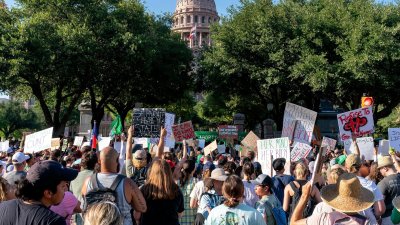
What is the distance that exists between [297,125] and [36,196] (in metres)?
9.17

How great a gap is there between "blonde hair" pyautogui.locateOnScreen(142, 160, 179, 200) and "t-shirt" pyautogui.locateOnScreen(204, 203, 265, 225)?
0.82 metres

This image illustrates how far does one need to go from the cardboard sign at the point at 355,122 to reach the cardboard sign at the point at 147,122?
4.80m

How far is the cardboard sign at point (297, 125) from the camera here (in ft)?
37.5

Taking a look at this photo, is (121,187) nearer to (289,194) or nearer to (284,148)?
(289,194)

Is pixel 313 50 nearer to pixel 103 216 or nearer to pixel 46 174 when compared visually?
pixel 46 174

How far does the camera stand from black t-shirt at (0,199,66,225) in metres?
3.04

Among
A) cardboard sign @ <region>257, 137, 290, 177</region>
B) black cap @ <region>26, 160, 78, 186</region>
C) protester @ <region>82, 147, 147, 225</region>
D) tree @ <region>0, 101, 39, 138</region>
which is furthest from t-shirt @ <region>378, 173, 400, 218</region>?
tree @ <region>0, 101, 39, 138</region>

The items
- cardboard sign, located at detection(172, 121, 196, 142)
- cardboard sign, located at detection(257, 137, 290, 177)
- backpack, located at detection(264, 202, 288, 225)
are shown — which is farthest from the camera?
cardboard sign, located at detection(172, 121, 196, 142)

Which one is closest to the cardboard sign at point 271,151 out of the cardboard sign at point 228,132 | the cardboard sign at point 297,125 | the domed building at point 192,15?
the cardboard sign at point 297,125

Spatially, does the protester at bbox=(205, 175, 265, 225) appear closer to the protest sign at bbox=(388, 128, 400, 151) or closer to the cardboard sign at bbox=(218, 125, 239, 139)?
the protest sign at bbox=(388, 128, 400, 151)

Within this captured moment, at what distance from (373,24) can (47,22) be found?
63.5 ft

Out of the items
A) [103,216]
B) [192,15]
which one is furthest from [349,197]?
[192,15]

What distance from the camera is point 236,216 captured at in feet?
13.2

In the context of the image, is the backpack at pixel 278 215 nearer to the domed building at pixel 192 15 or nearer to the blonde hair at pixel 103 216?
the blonde hair at pixel 103 216
